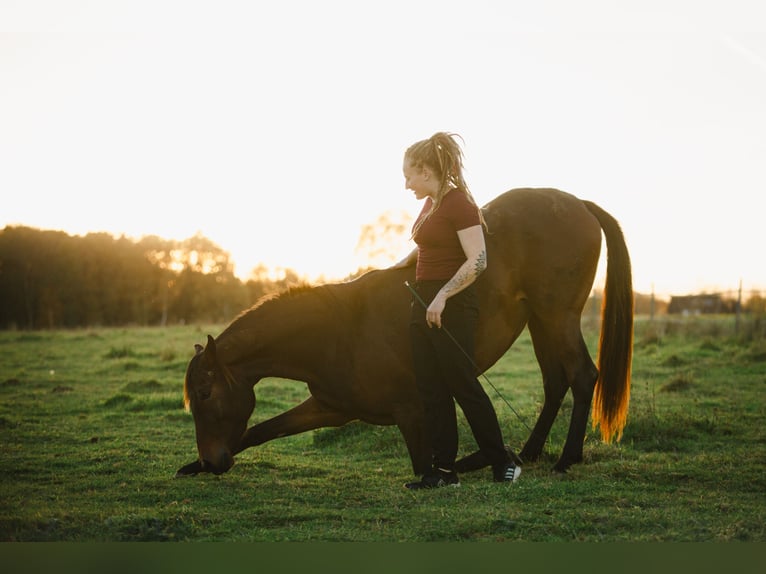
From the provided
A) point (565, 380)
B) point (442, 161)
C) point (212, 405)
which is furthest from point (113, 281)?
point (442, 161)

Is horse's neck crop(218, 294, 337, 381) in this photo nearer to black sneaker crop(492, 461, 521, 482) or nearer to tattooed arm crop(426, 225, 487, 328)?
tattooed arm crop(426, 225, 487, 328)

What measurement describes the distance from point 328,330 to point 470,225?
4.86 feet

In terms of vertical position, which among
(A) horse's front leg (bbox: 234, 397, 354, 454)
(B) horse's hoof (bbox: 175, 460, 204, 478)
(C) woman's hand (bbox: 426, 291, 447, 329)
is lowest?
(B) horse's hoof (bbox: 175, 460, 204, 478)

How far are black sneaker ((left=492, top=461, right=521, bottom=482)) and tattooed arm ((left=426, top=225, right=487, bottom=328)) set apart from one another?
3.59 feet

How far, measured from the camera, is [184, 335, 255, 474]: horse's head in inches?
193

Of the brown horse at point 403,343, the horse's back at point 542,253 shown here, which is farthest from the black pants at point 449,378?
the horse's back at point 542,253

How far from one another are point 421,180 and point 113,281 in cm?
2557

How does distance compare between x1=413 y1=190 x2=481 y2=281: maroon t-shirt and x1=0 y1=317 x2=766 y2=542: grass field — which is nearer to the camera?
x1=0 y1=317 x2=766 y2=542: grass field

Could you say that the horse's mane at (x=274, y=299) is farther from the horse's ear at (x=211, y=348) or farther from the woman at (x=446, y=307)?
the woman at (x=446, y=307)

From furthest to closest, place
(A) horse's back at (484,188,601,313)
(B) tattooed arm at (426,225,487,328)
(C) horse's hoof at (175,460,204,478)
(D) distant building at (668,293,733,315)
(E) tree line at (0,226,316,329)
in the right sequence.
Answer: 1. (D) distant building at (668,293,733,315)
2. (E) tree line at (0,226,316,329)
3. (A) horse's back at (484,188,601,313)
4. (C) horse's hoof at (175,460,204,478)
5. (B) tattooed arm at (426,225,487,328)

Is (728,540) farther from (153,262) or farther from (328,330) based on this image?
(153,262)

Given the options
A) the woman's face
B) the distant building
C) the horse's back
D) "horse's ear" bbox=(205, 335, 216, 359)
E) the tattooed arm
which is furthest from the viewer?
the distant building

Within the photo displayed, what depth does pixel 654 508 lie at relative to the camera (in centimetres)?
392

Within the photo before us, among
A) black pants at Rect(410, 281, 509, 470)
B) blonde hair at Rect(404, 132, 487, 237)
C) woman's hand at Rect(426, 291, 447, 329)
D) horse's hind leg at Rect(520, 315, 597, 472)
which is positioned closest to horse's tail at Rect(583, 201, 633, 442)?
horse's hind leg at Rect(520, 315, 597, 472)
